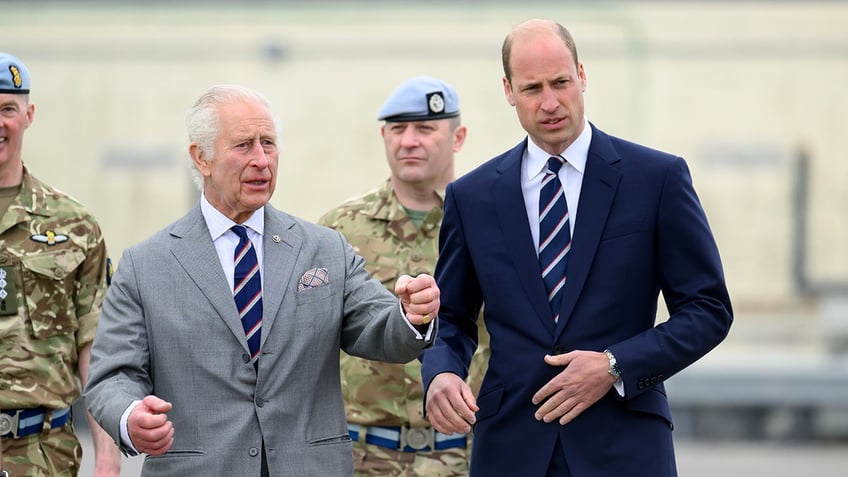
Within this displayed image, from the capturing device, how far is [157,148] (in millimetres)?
10750

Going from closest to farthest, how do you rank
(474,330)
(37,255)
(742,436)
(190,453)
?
(190,453), (474,330), (37,255), (742,436)

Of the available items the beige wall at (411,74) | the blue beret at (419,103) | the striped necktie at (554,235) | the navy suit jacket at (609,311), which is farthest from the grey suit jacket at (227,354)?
the beige wall at (411,74)

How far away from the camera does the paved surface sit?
31.0ft

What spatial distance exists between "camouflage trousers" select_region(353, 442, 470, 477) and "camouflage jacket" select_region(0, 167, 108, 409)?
3.22ft

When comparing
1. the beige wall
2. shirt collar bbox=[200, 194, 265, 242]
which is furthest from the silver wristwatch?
the beige wall

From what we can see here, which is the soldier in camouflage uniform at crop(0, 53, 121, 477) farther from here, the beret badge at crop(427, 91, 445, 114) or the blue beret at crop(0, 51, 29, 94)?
the beret badge at crop(427, 91, 445, 114)

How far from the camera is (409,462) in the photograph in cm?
487

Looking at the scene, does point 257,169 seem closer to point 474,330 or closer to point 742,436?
point 474,330

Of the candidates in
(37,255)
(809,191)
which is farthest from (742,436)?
(37,255)

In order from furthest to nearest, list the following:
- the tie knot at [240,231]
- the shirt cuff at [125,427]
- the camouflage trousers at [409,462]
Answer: the camouflage trousers at [409,462] → the tie knot at [240,231] → the shirt cuff at [125,427]

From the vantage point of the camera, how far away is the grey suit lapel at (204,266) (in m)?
3.40

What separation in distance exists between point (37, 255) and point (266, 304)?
1201 millimetres

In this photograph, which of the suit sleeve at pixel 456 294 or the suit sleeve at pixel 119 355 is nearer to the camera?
the suit sleeve at pixel 119 355

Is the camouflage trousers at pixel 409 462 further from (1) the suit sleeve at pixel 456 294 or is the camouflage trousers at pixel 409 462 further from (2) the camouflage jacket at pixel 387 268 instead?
(1) the suit sleeve at pixel 456 294
